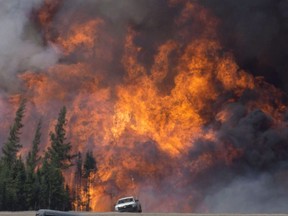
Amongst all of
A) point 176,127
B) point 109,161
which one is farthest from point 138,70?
point 109,161

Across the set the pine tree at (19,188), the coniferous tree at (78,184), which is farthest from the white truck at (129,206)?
the coniferous tree at (78,184)

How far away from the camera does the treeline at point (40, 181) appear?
8350 centimetres

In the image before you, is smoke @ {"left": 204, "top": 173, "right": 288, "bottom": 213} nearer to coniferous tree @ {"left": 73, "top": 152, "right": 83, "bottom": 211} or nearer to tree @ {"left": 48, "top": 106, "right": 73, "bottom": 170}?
coniferous tree @ {"left": 73, "top": 152, "right": 83, "bottom": 211}

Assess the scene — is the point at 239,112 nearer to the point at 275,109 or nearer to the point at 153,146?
the point at 275,109

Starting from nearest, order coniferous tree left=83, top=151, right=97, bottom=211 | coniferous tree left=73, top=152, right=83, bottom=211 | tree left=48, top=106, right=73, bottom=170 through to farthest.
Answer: tree left=48, top=106, right=73, bottom=170, coniferous tree left=83, top=151, right=97, bottom=211, coniferous tree left=73, top=152, right=83, bottom=211

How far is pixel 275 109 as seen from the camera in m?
120

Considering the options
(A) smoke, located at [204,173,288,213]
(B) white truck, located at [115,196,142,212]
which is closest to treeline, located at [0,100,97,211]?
(A) smoke, located at [204,173,288,213]

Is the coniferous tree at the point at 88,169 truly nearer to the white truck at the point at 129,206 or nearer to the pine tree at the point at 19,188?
the pine tree at the point at 19,188

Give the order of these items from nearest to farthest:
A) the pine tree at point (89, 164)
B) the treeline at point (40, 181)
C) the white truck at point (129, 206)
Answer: the white truck at point (129, 206)
the treeline at point (40, 181)
the pine tree at point (89, 164)

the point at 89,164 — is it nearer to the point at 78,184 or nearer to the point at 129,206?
the point at 78,184

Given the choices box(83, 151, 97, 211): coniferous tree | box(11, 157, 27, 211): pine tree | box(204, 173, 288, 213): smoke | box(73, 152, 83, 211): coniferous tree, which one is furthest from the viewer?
box(73, 152, 83, 211): coniferous tree

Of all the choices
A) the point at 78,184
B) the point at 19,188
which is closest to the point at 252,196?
the point at 78,184

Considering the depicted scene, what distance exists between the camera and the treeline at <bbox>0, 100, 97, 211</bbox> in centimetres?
8350

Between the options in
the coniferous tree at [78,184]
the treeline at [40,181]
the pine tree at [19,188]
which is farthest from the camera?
the coniferous tree at [78,184]
